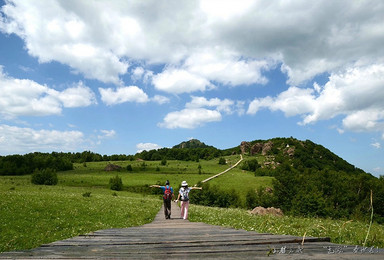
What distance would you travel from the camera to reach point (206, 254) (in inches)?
160

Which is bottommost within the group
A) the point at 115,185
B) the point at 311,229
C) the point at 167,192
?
the point at 115,185

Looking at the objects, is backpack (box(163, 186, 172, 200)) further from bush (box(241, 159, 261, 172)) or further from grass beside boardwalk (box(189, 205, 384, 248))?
bush (box(241, 159, 261, 172))

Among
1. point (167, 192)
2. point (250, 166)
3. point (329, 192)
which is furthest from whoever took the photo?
point (250, 166)

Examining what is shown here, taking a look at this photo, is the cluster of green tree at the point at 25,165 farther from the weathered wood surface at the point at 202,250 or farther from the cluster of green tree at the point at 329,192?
the weathered wood surface at the point at 202,250

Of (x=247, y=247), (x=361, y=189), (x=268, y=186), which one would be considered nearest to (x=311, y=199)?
(x=361, y=189)

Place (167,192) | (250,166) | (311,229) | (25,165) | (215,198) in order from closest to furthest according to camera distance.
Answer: (311,229) < (167,192) < (215,198) < (25,165) < (250,166)

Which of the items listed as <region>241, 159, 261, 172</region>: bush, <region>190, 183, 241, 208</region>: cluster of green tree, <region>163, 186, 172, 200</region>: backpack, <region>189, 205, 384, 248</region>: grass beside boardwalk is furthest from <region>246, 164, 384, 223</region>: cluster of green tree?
<region>163, 186, 172, 200</region>: backpack

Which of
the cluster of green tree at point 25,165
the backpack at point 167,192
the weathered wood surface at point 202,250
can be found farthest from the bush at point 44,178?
the weathered wood surface at point 202,250

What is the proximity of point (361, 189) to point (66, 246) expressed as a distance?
105 m

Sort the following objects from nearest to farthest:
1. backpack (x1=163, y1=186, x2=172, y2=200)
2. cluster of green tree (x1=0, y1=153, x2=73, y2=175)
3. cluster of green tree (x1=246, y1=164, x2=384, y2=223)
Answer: backpack (x1=163, y1=186, x2=172, y2=200), cluster of green tree (x1=246, y1=164, x2=384, y2=223), cluster of green tree (x1=0, y1=153, x2=73, y2=175)

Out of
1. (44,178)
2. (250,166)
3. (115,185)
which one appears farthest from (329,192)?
(44,178)

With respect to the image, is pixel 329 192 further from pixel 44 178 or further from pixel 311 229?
pixel 44 178

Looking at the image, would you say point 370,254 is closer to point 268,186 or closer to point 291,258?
point 291,258

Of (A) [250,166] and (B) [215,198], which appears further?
(A) [250,166]
